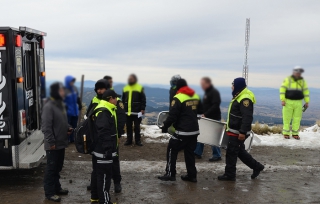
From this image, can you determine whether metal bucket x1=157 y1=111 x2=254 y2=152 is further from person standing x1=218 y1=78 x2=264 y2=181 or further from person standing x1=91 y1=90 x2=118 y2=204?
person standing x1=91 y1=90 x2=118 y2=204

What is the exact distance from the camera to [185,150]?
618 cm

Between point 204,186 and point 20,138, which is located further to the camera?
point 204,186

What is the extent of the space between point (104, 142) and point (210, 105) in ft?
7.49

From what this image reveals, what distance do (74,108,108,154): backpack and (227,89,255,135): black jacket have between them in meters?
2.70

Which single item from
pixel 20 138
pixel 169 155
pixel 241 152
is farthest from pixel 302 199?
pixel 20 138

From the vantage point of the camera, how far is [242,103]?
236 inches

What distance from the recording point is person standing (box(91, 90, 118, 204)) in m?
4.59

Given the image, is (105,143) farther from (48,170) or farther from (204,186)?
(204,186)

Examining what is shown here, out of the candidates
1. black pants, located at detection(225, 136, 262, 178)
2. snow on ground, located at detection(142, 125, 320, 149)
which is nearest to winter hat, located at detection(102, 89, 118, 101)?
black pants, located at detection(225, 136, 262, 178)

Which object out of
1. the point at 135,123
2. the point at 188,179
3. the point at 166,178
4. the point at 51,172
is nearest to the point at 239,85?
the point at 188,179

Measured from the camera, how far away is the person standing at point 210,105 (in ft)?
14.1

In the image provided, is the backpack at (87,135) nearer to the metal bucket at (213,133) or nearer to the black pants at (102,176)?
the black pants at (102,176)

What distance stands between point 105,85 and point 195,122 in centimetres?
180

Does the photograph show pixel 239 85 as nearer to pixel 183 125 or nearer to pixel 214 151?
pixel 183 125
